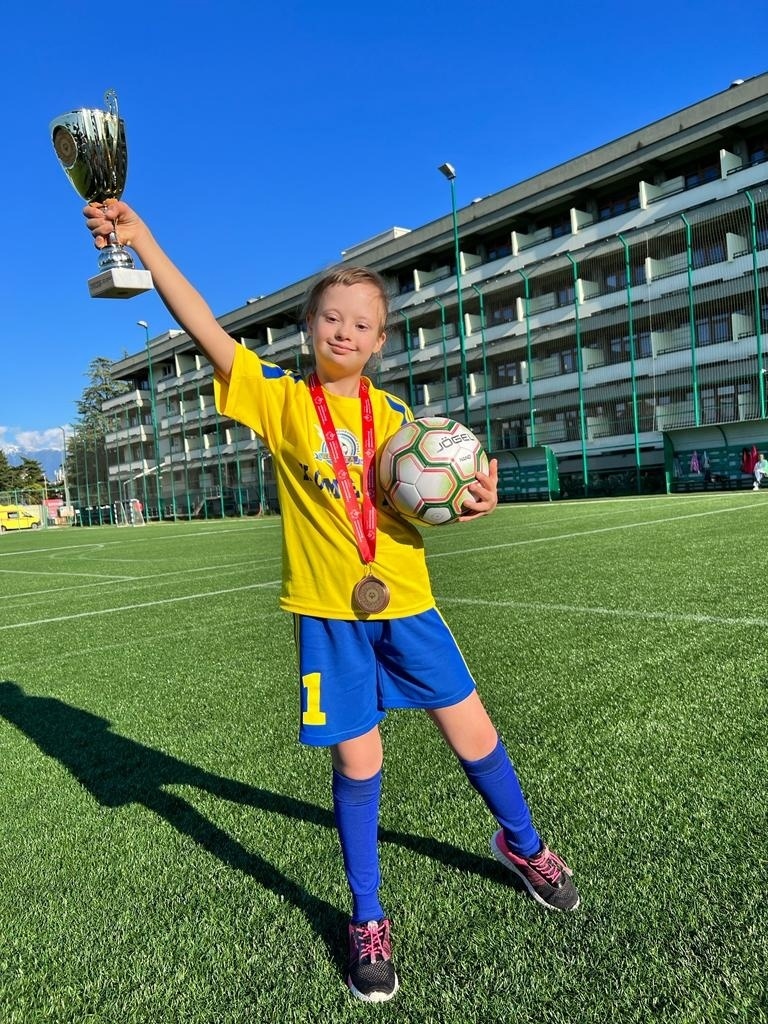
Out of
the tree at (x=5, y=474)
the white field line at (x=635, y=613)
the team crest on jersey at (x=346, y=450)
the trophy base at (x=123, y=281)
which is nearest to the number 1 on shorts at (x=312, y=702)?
the team crest on jersey at (x=346, y=450)

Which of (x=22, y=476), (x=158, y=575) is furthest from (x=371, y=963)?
(x=22, y=476)

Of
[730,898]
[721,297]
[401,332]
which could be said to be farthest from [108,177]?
[401,332]

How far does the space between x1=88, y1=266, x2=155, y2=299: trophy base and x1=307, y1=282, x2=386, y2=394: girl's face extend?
45 centimetres

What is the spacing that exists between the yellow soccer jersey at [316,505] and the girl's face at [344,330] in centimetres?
8

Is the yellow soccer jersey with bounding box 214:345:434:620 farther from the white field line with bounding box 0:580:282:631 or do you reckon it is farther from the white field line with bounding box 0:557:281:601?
the white field line with bounding box 0:557:281:601

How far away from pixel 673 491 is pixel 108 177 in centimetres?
2922

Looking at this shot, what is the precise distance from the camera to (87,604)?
8875 millimetres

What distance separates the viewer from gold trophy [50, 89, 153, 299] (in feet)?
6.59

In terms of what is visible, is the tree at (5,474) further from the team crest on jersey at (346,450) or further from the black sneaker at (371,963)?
the black sneaker at (371,963)

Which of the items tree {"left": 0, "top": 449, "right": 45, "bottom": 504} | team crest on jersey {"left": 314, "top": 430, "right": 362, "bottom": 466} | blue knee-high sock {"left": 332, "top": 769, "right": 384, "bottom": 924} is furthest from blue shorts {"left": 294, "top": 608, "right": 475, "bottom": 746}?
tree {"left": 0, "top": 449, "right": 45, "bottom": 504}

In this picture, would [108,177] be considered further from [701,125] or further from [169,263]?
[701,125]

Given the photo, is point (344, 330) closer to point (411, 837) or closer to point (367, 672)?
point (367, 672)

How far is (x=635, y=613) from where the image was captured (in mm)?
5477

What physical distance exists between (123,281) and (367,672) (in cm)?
117
